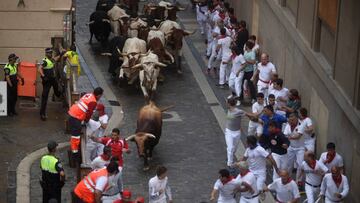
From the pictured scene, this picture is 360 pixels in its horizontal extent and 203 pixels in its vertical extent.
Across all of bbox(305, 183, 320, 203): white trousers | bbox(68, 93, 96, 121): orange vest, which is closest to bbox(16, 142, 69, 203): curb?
bbox(68, 93, 96, 121): orange vest

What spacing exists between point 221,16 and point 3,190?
11733 mm

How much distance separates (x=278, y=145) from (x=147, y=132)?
10.4 feet

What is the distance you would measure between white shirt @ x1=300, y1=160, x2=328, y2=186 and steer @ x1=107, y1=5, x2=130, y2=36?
12.3 meters

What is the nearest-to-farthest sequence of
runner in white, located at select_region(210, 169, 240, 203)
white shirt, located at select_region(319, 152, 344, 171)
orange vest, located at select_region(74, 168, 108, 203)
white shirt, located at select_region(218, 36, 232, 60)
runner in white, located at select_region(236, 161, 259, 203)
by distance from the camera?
orange vest, located at select_region(74, 168, 108, 203), runner in white, located at select_region(210, 169, 240, 203), runner in white, located at select_region(236, 161, 259, 203), white shirt, located at select_region(319, 152, 344, 171), white shirt, located at select_region(218, 36, 232, 60)

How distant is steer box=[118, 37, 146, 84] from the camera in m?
28.3

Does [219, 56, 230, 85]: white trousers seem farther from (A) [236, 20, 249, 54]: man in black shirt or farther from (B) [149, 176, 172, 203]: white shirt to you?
(B) [149, 176, 172, 203]: white shirt

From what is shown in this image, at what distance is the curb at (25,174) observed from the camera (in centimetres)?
2141

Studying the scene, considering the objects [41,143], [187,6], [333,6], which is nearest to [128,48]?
[41,143]

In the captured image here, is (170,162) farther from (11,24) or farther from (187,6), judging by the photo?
(187,6)

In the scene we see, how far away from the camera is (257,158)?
2059 centimetres

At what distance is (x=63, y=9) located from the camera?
91.9ft

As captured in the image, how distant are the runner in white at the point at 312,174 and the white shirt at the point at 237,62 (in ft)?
24.3

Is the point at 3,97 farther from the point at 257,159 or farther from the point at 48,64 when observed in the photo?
the point at 257,159

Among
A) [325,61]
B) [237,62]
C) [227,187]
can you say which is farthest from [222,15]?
[227,187]
